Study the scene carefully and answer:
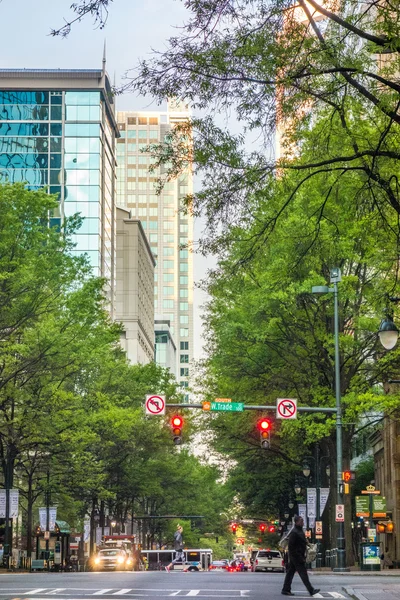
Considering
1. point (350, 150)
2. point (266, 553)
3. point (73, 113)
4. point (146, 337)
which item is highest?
point (73, 113)

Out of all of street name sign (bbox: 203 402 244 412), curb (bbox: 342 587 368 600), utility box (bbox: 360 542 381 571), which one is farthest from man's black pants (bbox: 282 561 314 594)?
utility box (bbox: 360 542 381 571)

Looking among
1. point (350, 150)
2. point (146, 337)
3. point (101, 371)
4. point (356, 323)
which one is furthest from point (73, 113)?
point (350, 150)

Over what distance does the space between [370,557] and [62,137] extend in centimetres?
9226

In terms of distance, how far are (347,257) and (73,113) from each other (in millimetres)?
93515

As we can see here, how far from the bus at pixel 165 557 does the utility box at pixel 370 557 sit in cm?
4233

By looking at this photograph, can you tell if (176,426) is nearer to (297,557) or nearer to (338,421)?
(338,421)

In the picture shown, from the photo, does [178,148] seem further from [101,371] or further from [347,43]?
[101,371]

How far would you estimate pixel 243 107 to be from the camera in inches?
737

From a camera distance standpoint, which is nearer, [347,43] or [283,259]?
[347,43]

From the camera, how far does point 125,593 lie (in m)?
23.1

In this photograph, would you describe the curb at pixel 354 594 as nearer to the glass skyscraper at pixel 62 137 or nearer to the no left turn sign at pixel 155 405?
the no left turn sign at pixel 155 405

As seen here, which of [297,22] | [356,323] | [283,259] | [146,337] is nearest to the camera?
[297,22]

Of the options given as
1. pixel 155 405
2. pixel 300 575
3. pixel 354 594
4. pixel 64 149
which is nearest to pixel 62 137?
pixel 64 149

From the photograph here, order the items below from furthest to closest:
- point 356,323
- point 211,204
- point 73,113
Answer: point 73,113
point 356,323
point 211,204
